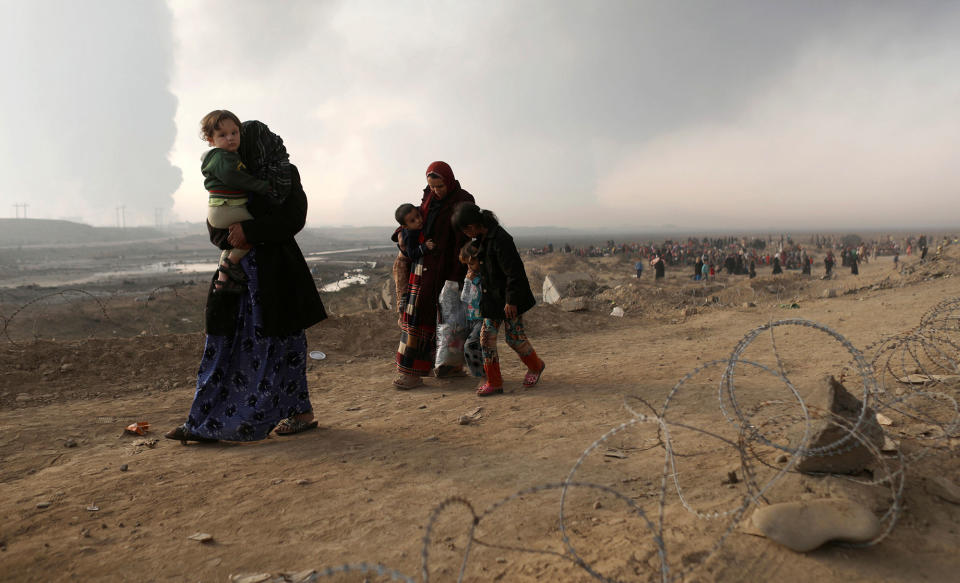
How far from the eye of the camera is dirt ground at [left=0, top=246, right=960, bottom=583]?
2357mm

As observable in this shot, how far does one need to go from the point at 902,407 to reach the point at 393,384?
16.0 ft

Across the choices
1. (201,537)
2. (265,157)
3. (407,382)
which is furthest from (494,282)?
(201,537)

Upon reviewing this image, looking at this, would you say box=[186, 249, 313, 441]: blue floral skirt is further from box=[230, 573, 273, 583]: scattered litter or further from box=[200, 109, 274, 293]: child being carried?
box=[230, 573, 273, 583]: scattered litter

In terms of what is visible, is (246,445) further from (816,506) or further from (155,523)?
(816,506)

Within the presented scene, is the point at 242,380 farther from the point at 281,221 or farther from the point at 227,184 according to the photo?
the point at 227,184

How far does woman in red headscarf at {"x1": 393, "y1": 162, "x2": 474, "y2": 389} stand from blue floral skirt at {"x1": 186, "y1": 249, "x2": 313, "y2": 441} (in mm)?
1829

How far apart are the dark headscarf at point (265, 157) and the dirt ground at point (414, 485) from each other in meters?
2.03

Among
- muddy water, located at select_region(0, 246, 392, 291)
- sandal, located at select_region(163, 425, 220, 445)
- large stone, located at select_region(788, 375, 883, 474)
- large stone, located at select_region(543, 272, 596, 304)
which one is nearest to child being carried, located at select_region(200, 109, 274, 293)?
sandal, located at select_region(163, 425, 220, 445)

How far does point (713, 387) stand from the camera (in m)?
5.07

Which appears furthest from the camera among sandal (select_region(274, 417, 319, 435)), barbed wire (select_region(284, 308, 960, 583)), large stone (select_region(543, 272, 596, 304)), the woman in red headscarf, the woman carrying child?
large stone (select_region(543, 272, 596, 304))

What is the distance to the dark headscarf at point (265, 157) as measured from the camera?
12.4 ft

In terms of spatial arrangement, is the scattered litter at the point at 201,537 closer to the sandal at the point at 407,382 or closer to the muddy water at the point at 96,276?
the sandal at the point at 407,382

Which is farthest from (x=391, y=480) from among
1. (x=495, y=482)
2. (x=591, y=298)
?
(x=591, y=298)

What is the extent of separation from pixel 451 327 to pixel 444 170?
5.78ft
